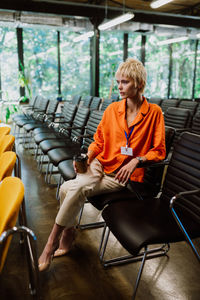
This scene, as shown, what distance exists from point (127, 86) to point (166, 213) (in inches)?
37.7

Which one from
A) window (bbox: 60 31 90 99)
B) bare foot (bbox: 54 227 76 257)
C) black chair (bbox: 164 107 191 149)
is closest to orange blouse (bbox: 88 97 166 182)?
bare foot (bbox: 54 227 76 257)

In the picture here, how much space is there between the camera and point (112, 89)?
9.52 metres

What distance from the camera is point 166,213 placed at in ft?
5.50

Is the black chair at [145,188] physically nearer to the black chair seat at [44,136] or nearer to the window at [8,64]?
the black chair seat at [44,136]

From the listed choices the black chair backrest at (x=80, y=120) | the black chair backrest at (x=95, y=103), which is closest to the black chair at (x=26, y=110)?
the black chair backrest at (x=95, y=103)

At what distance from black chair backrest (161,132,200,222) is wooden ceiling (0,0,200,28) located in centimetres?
672

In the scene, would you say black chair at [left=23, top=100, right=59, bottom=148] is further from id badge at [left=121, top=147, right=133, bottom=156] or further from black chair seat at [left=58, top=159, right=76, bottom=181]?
id badge at [left=121, top=147, right=133, bottom=156]

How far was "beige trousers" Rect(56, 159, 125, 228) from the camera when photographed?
1837 mm

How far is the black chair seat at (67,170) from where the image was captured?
7.79 feet

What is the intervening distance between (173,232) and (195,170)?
0.42m

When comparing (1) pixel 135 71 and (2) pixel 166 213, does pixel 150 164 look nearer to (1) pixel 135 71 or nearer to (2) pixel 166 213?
(2) pixel 166 213

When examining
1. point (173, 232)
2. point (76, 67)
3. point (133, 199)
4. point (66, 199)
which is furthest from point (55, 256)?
point (76, 67)

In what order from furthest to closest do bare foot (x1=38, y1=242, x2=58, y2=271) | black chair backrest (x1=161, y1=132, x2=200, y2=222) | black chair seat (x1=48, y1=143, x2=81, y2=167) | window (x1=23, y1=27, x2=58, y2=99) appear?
window (x1=23, y1=27, x2=58, y2=99)
black chair seat (x1=48, y1=143, x2=81, y2=167)
bare foot (x1=38, y1=242, x2=58, y2=271)
black chair backrest (x1=161, y1=132, x2=200, y2=222)

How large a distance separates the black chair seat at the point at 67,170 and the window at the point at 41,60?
6251 millimetres
